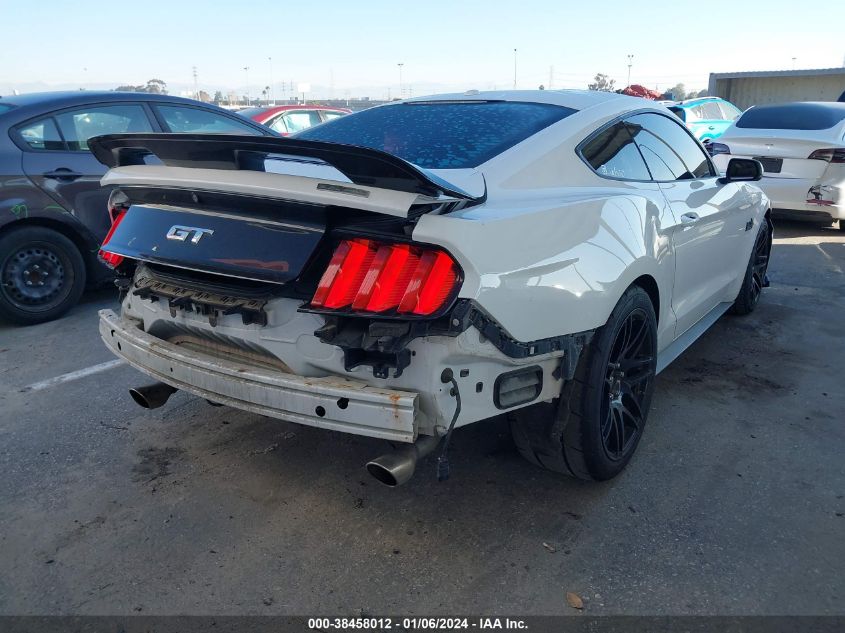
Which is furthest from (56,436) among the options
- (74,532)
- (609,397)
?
(609,397)

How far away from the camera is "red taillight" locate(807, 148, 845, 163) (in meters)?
7.81

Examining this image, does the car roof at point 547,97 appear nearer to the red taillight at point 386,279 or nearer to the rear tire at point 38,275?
the red taillight at point 386,279

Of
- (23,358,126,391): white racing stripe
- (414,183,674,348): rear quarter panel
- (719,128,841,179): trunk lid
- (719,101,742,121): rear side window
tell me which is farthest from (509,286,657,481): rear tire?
(719,101,742,121): rear side window

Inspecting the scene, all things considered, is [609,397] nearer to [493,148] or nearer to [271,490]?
[493,148]

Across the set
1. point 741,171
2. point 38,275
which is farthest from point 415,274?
point 38,275

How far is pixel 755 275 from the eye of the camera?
532 centimetres

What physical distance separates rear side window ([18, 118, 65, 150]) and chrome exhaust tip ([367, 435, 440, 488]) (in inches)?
172

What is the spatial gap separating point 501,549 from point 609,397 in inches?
30.3

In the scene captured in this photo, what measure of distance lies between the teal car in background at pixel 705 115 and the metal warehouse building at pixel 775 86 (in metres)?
5.74

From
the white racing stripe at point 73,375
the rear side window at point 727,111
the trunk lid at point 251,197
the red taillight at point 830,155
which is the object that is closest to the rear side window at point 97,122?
the white racing stripe at point 73,375

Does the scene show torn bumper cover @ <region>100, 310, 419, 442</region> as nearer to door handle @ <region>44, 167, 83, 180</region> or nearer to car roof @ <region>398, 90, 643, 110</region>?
car roof @ <region>398, 90, 643, 110</region>

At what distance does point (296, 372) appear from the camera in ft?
7.84

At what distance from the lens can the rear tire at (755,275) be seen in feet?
16.4

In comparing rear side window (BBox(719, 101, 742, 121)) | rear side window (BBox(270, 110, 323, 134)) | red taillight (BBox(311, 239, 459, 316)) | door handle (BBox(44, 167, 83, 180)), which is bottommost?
rear side window (BBox(719, 101, 742, 121))
